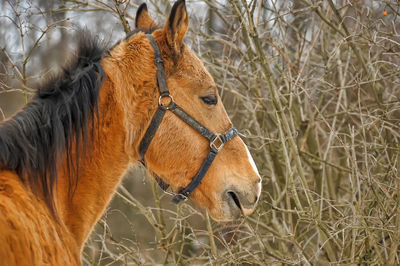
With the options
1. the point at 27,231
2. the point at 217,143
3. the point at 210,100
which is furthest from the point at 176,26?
the point at 27,231

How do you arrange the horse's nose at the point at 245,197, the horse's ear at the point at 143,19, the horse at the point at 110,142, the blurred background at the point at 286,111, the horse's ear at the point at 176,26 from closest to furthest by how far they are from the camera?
the horse at the point at 110,142
the horse's ear at the point at 176,26
the horse's nose at the point at 245,197
the horse's ear at the point at 143,19
the blurred background at the point at 286,111

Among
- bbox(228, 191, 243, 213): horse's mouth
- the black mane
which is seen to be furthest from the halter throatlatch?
the black mane

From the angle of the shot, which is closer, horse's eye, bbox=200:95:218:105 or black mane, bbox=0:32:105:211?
black mane, bbox=0:32:105:211

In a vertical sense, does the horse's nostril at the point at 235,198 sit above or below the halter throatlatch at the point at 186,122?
below

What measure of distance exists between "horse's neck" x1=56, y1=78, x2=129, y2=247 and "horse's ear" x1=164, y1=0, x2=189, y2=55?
0.46m

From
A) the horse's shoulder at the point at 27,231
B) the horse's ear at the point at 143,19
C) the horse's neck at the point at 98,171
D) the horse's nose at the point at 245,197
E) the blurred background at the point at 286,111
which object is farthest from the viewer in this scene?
the blurred background at the point at 286,111

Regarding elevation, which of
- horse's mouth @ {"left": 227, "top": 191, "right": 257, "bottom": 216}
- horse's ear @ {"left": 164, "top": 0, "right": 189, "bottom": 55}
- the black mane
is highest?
horse's ear @ {"left": 164, "top": 0, "right": 189, "bottom": 55}

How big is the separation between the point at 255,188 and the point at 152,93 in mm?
866

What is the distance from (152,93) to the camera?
104 inches

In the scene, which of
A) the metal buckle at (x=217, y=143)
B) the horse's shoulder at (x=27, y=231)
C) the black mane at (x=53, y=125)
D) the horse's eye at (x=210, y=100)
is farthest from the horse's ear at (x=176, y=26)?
the horse's shoulder at (x=27, y=231)

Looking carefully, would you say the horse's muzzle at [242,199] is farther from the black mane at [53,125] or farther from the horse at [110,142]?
the black mane at [53,125]

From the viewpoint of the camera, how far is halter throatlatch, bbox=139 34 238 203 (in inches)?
105

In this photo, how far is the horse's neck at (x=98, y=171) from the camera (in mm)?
2459

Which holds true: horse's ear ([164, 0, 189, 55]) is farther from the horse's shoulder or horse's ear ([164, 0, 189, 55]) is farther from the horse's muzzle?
the horse's shoulder
